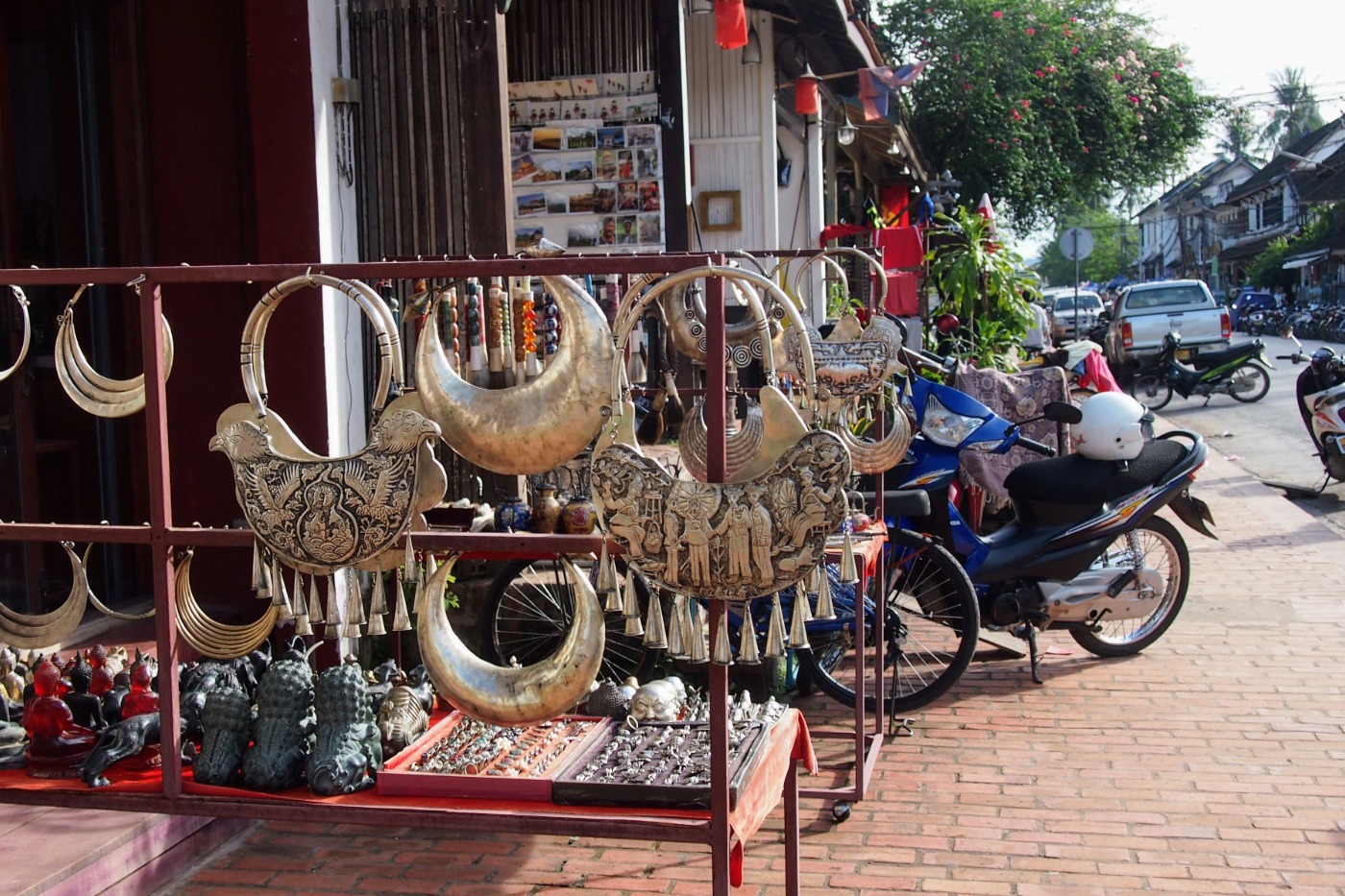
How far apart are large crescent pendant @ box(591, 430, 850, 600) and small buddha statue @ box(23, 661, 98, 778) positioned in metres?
1.62

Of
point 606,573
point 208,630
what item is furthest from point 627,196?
point 606,573

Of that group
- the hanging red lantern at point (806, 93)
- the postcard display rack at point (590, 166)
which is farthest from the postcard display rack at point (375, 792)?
the hanging red lantern at point (806, 93)

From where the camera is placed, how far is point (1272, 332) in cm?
3366

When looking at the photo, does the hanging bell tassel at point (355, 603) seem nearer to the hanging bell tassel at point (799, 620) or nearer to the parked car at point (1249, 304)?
the hanging bell tassel at point (799, 620)

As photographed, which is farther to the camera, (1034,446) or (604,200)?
(604,200)

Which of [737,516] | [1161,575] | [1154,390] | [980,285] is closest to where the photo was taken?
[737,516]

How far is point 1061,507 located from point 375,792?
3.49 metres

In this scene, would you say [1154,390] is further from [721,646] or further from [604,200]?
[721,646]

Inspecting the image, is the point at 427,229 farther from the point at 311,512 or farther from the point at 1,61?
the point at 311,512

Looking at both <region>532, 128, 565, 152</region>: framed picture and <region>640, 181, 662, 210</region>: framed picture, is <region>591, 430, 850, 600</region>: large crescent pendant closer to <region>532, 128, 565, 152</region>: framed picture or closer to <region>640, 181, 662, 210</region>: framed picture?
<region>640, 181, 662, 210</region>: framed picture

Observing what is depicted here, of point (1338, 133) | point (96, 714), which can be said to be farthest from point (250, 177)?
point (1338, 133)

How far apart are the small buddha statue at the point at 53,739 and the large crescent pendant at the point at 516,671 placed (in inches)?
40.4

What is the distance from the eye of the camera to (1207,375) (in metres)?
15.2

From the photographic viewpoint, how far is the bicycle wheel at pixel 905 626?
16.1ft
